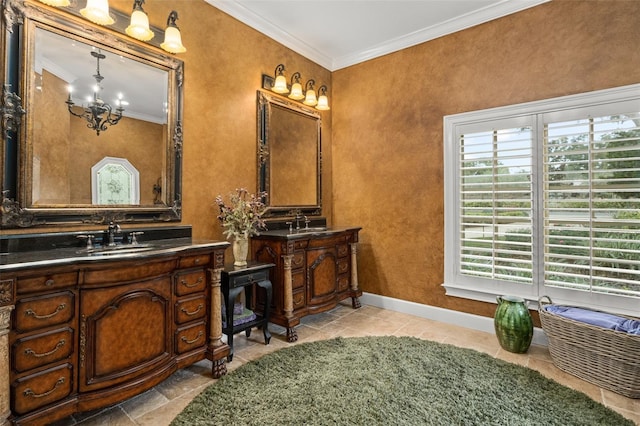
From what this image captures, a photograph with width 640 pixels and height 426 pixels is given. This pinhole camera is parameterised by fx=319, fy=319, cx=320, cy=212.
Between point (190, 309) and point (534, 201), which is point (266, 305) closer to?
point (190, 309)

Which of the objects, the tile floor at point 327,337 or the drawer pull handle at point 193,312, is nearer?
the tile floor at point 327,337

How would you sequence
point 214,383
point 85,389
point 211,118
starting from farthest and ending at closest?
point 211,118
point 214,383
point 85,389

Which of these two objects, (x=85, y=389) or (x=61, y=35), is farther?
(x=61, y=35)

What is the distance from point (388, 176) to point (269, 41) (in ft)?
6.50

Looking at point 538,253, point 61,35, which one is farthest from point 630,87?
point 61,35

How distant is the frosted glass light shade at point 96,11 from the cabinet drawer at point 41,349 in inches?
70.7

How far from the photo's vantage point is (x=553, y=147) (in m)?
2.74

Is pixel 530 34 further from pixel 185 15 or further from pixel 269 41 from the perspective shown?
pixel 185 15

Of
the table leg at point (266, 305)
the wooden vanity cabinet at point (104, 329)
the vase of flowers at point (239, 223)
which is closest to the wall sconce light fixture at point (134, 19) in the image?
the vase of flowers at point (239, 223)

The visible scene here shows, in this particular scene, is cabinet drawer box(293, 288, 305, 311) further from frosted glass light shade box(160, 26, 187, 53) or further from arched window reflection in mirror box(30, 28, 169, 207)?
frosted glass light shade box(160, 26, 187, 53)

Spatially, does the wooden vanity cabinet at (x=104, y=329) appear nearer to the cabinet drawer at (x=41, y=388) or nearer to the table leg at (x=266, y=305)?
the cabinet drawer at (x=41, y=388)

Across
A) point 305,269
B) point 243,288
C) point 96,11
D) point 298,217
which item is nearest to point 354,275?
point 305,269

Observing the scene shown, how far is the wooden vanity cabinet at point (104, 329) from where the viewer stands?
149 cm

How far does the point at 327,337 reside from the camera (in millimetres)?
2963
